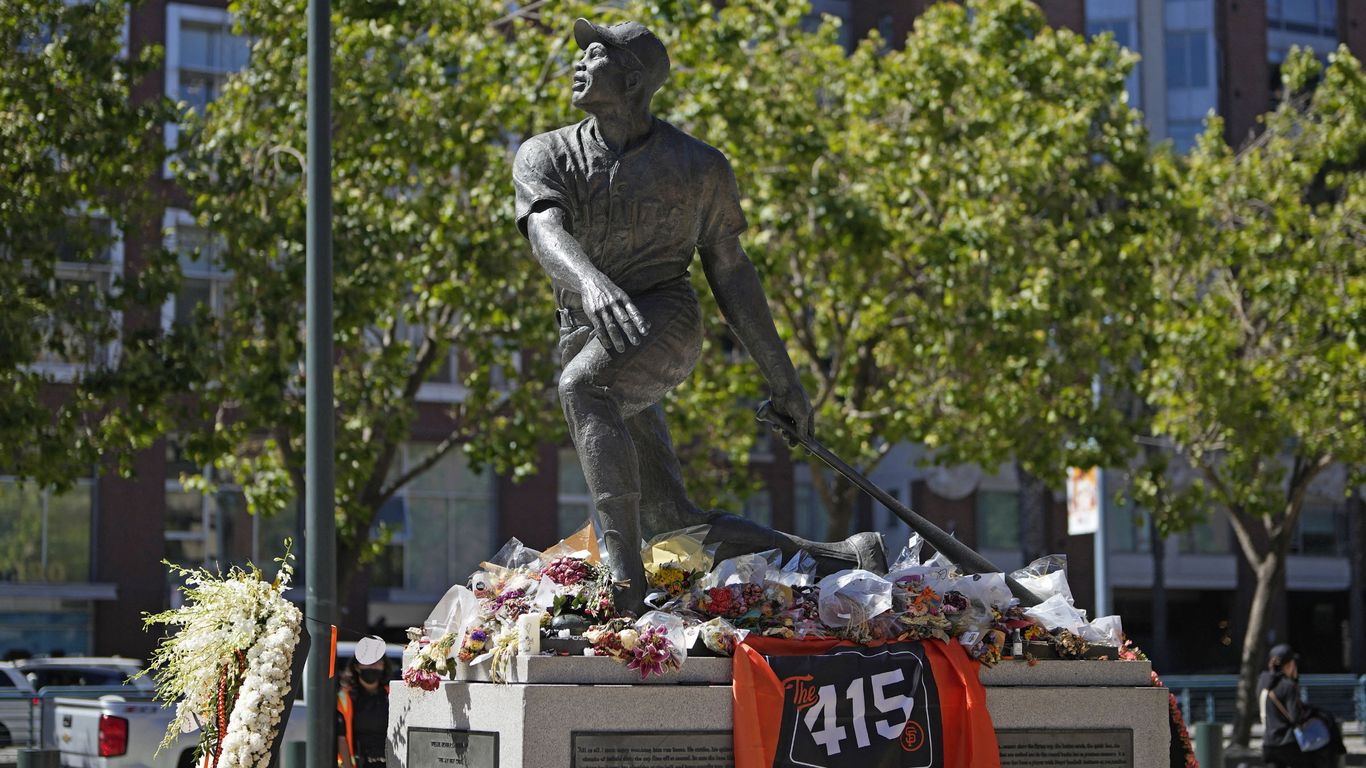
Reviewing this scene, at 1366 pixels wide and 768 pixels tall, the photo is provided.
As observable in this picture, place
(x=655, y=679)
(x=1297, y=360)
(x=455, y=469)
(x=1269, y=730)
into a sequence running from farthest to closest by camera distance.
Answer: (x=455, y=469), (x=1297, y=360), (x=1269, y=730), (x=655, y=679)

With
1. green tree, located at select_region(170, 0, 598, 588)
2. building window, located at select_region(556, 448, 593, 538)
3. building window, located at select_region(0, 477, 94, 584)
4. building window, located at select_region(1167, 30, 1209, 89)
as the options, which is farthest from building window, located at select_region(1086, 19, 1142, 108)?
green tree, located at select_region(170, 0, 598, 588)

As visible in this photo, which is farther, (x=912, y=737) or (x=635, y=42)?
(x=635, y=42)

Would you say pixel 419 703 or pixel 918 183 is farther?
pixel 918 183

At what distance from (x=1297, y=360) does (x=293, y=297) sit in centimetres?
1232

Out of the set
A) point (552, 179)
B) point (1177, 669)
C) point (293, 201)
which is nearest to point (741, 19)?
point (293, 201)

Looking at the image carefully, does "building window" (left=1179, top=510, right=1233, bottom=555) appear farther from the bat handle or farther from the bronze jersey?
the bronze jersey

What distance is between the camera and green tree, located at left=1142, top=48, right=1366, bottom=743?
22406 mm

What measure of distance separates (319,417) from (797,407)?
5.48m

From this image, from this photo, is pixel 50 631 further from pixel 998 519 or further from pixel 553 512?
pixel 998 519

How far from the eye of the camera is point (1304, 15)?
4403 centimetres

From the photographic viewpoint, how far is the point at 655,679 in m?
6.31

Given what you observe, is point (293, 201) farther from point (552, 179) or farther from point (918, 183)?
point (552, 179)

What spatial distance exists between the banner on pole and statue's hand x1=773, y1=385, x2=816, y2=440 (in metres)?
14.6

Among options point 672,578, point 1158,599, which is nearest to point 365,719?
point 672,578
